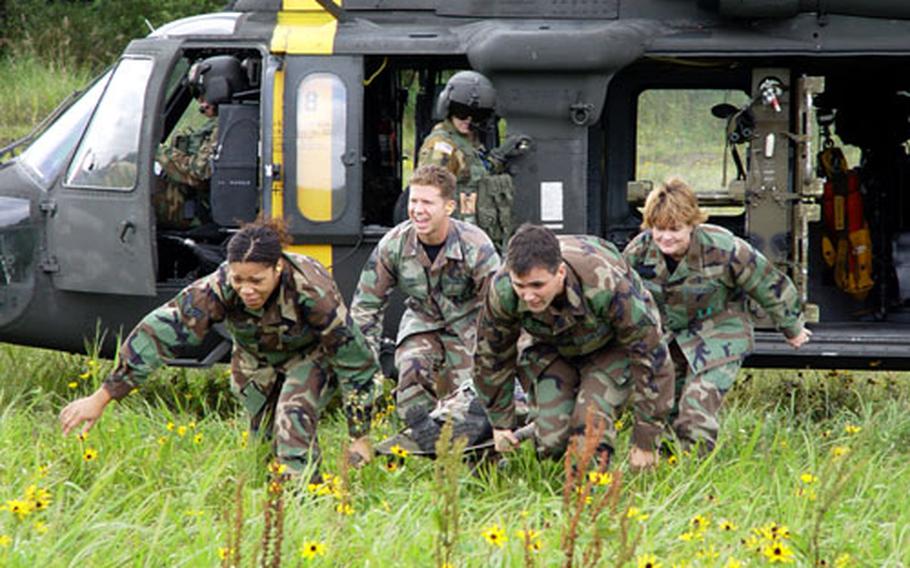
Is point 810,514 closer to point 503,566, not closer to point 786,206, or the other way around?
point 503,566

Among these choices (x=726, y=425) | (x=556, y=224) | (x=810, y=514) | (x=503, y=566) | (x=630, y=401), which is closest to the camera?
(x=503, y=566)

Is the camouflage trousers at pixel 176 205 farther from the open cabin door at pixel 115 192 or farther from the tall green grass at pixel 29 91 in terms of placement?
the tall green grass at pixel 29 91

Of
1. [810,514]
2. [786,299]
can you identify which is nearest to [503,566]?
[810,514]

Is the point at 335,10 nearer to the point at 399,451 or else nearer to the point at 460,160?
the point at 460,160

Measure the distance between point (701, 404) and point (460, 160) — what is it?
76.1 inches

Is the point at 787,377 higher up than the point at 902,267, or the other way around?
the point at 902,267

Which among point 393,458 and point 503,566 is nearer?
point 503,566

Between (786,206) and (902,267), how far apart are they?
47.4 inches

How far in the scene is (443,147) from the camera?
8219 mm

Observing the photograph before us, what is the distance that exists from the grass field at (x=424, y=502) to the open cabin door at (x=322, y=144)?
45.8 inches

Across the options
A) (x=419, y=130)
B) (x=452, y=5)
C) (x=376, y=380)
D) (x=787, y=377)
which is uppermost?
(x=452, y=5)

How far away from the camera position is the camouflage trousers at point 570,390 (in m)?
6.57

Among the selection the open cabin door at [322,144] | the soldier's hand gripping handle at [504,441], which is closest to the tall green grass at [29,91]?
the open cabin door at [322,144]

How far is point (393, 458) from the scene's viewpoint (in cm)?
655
